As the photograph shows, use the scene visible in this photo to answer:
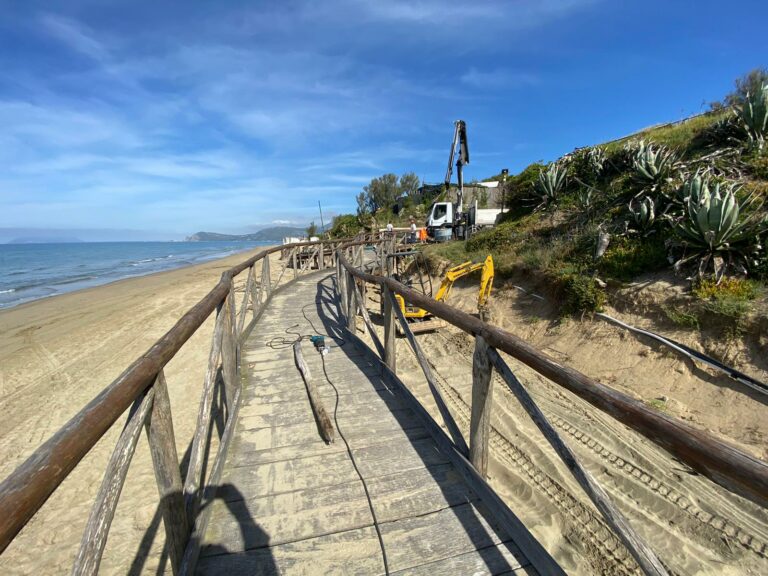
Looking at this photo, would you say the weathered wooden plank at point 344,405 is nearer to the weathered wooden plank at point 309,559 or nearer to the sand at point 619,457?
the sand at point 619,457

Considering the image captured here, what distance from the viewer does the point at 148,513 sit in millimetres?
3609

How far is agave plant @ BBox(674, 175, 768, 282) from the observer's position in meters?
5.77

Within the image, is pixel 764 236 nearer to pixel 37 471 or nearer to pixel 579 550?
pixel 579 550

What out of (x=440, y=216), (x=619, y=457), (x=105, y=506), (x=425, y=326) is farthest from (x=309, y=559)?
(x=440, y=216)

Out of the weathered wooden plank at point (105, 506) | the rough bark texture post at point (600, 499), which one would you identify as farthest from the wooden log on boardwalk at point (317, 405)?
the weathered wooden plank at point (105, 506)

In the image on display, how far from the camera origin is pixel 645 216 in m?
7.62

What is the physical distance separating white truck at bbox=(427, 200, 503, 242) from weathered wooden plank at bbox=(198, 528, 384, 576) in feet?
44.5

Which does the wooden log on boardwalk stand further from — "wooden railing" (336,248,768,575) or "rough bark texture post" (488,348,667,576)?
"rough bark texture post" (488,348,667,576)

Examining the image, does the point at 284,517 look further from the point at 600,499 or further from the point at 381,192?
the point at 381,192

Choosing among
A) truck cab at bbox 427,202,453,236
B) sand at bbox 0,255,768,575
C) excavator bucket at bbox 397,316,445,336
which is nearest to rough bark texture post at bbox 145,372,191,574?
sand at bbox 0,255,768,575

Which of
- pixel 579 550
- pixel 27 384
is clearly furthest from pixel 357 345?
pixel 27 384

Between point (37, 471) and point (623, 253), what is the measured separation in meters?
8.45

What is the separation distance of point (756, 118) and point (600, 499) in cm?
1108

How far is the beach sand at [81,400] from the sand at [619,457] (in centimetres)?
316
